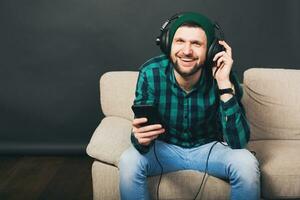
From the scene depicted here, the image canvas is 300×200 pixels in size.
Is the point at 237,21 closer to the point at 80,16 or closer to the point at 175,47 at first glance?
the point at 80,16

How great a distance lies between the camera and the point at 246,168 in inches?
68.9

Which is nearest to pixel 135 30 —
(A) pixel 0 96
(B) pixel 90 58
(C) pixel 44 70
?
(B) pixel 90 58

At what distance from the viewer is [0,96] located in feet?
9.99

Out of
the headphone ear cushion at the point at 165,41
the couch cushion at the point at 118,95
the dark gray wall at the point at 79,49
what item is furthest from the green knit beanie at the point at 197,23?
the dark gray wall at the point at 79,49

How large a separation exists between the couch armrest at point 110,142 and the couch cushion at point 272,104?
2.17ft

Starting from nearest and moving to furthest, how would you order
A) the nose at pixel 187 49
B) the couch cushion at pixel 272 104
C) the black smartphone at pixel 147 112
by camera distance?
the black smartphone at pixel 147 112
the nose at pixel 187 49
the couch cushion at pixel 272 104

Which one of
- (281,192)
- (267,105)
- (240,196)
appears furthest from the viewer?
(267,105)

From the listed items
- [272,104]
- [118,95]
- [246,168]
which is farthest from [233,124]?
[118,95]

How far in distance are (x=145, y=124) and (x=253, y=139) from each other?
808mm

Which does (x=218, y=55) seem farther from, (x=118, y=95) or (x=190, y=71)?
(x=118, y=95)

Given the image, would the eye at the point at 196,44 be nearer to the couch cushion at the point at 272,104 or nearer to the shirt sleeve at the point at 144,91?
the shirt sleeve at the point at 144,91

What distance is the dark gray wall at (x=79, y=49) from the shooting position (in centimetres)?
292

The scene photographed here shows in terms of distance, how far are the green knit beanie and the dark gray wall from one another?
1102mm

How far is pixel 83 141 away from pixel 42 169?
37 cm
